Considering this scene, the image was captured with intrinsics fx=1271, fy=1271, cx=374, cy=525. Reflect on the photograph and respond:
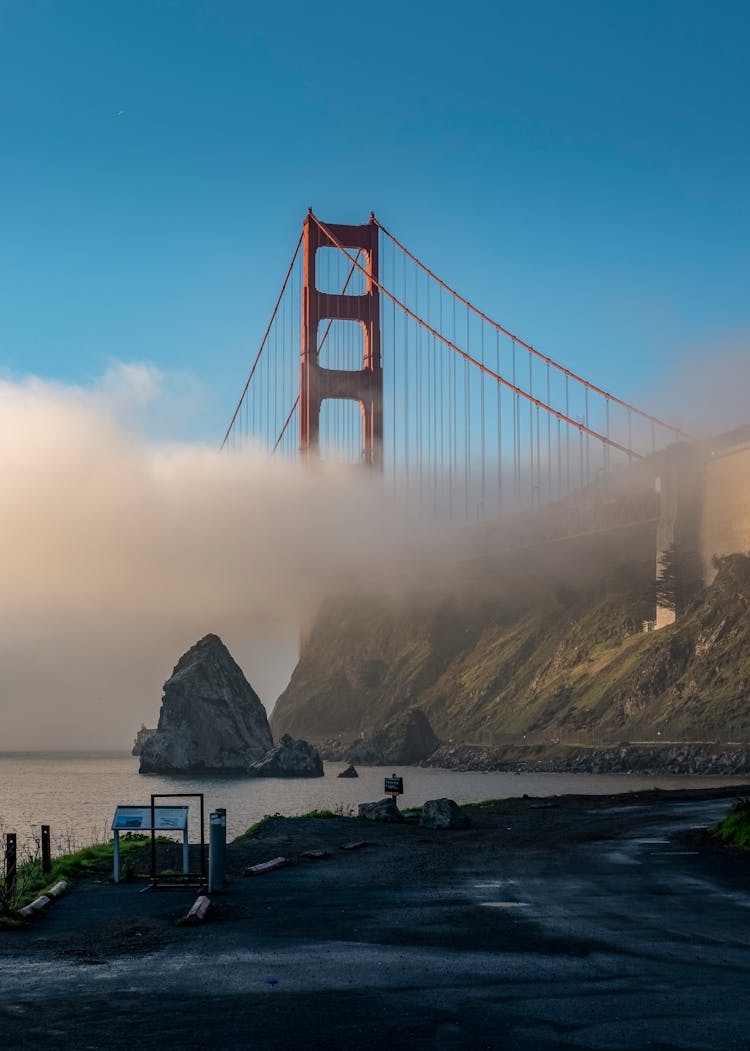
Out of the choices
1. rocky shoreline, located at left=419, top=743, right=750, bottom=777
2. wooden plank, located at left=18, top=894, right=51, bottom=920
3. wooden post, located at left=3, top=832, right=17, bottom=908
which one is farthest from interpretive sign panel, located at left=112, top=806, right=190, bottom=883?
rocky shoreline, located at left=419, top=743, right=750, bottom=777

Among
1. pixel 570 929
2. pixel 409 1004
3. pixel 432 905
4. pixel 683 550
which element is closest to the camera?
pixel 409 1004

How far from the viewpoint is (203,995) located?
1434 cm

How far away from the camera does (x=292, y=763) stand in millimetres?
168000

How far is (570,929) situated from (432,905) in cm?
385

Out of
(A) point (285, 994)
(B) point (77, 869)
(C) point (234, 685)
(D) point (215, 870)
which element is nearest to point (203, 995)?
(A) point (285, 994)

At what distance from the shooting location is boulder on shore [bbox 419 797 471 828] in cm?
4100

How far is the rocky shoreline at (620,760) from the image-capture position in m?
133

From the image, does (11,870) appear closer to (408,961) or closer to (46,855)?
(46,855)

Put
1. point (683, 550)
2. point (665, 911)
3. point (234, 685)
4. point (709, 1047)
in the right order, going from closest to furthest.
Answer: point (709, 1047), point (665, 911), point (683, 550), point (234, 685)

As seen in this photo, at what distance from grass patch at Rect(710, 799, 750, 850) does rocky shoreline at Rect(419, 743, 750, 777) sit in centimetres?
9816

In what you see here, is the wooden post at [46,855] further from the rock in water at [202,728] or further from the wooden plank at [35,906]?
the rock in water at [202,728]

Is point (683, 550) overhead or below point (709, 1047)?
overhead

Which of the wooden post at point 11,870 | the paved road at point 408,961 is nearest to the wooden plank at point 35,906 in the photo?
the paved road at point 408,961

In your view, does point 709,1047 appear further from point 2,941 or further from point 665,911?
point 2,941
